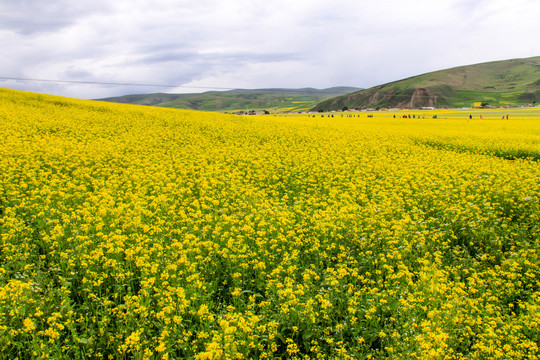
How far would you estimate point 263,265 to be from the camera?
588 cm

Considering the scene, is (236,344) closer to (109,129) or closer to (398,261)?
(398,261)

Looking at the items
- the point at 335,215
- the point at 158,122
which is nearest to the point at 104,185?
the point at 335,215

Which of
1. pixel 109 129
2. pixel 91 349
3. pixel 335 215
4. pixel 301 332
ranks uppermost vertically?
pixel 109 129

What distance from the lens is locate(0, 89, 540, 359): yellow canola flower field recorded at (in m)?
4.48

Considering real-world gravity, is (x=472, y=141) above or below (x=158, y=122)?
below

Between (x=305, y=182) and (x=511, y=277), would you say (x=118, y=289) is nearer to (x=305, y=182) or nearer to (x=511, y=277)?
(x=511, y=277)

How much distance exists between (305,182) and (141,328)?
8.64 m

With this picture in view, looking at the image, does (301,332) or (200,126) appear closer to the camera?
(301,332)

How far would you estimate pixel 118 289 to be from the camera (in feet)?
17.6

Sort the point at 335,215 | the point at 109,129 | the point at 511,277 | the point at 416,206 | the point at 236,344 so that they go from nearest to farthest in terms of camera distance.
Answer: the point at 236,344, the point at 511,277, the point at 335,215, the point at 416,206, the point at 109,129

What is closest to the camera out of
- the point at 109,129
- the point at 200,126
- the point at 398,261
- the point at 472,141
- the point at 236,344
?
the point at 236,344

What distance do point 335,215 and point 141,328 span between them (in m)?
5.49

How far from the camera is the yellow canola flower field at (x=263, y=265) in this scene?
448 centimetres

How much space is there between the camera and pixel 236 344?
164 inches
